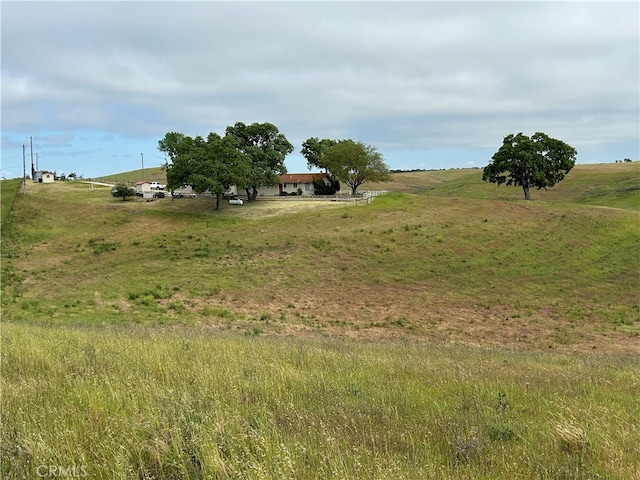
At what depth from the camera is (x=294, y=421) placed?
14.6 feet

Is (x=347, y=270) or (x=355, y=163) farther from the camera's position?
(x=355, y=163)

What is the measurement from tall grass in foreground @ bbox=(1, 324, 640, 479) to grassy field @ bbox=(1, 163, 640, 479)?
1.1 inches

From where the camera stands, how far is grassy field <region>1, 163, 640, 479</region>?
12.5 ft

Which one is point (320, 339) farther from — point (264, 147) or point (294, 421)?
point (264, 147)

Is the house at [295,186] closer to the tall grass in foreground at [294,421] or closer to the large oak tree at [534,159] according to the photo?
the large oak tree at [534,159]

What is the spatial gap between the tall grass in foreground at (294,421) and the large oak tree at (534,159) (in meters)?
64.3

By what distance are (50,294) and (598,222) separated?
47.6 metres

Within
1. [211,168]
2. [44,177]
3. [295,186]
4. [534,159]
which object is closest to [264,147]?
[295,186]

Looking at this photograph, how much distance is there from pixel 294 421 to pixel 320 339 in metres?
10.9

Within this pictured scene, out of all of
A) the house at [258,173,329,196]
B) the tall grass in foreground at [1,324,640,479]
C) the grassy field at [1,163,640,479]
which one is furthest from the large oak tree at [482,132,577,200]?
the tall grass in foreground at [1,324,640,479]

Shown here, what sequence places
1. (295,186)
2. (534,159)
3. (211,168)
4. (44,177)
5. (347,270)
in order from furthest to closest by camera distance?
(44,177) → (295,186) → (534,159) → (211,168) → (347,270)

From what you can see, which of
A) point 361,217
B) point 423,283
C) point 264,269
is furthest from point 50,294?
point 361,217

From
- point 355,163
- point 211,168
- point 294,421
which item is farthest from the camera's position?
point 355,163

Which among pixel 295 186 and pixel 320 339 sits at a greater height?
pixel 295 186
